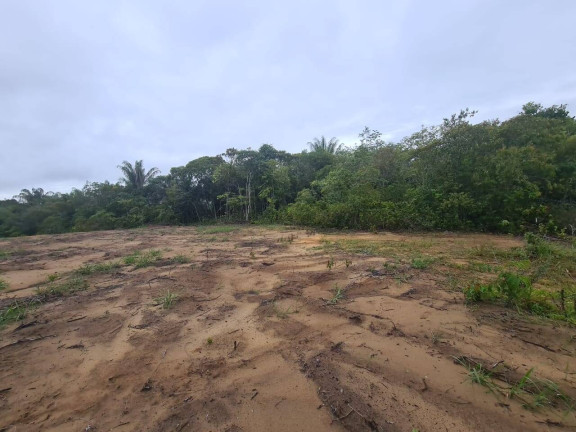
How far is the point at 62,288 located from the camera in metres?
4.33

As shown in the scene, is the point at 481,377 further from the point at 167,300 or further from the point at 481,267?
the point at 167,300

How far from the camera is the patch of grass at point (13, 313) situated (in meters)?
3.31

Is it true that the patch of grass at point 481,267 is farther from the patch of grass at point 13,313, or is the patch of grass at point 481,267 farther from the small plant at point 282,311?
the patch of grass at point 13,313

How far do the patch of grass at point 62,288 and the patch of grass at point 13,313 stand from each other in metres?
0.33

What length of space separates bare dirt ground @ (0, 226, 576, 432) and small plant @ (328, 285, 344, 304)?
0.08ft

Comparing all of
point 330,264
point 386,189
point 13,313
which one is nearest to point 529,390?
point 330,264

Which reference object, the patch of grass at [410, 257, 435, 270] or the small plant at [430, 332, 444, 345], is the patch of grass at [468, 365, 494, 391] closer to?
the small plant at [430, 332, 444, 345]

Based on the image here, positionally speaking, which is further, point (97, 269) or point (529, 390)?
point (97, 269)

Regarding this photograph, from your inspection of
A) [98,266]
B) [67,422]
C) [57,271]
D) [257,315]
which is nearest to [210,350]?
[257,315]

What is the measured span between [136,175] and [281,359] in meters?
25.7

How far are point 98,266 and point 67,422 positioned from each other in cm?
466

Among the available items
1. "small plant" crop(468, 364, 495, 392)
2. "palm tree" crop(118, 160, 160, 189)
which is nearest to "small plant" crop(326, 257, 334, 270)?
"small plant" crop(468, 364, 495, 392)

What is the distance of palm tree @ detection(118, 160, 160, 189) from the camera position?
23.5 m

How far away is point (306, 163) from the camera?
20.1m
